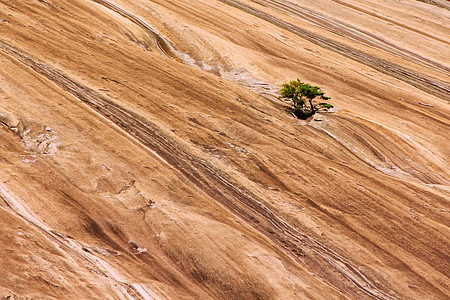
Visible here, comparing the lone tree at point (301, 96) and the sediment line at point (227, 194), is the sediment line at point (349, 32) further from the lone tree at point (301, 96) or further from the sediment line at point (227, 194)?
the sediment line at point (227, 194)

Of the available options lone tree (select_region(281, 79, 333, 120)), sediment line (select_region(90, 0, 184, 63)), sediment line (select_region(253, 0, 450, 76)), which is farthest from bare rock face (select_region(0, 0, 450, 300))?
sediment line (select_region(253, 0, 450, 76))

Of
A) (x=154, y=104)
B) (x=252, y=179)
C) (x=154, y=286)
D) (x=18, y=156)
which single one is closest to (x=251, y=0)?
(x=154, y=104)

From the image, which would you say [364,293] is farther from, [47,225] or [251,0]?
[251,0]

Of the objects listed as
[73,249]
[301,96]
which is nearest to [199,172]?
[73,249]

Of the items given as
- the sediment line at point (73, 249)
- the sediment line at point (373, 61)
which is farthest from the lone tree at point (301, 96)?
the sediment line at point (73, 249)

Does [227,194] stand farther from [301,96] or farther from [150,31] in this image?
[150,31]

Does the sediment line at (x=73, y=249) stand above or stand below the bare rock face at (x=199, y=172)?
below
